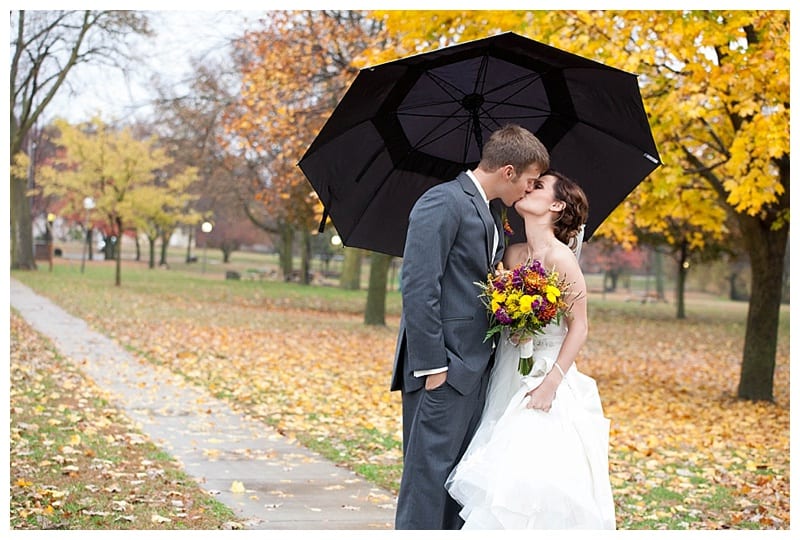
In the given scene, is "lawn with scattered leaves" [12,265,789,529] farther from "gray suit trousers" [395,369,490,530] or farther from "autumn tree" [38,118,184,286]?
"autumn tree" [38,118,184,286]

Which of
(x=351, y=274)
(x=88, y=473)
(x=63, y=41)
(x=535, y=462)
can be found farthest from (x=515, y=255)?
(x=351, y=274)

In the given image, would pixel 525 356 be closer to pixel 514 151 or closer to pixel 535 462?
pixel 535 462

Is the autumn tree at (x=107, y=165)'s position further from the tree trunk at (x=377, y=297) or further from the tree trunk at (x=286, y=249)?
the tree trunk at (x=377, y=297)

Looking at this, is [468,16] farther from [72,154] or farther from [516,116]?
[72,154]

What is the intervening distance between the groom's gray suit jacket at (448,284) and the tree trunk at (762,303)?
9.19 metres

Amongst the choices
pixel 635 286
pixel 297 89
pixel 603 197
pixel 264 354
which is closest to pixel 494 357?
pixel 603 197

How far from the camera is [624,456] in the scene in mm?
8430

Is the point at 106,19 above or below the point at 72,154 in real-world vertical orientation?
above

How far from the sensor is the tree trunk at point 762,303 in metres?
Result: 12.3

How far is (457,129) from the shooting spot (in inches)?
187

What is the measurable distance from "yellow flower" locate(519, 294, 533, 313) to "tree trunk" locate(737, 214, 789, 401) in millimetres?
9305

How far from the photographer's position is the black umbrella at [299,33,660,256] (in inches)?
174
